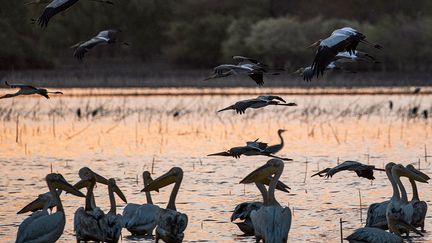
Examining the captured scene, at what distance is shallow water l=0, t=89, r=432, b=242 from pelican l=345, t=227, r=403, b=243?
0.68m

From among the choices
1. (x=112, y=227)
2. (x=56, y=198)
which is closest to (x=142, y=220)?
(x=112, y=227)

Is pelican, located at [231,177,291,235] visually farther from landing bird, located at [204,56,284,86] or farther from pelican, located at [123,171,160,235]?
landing bird, located at [204,56,284,86]

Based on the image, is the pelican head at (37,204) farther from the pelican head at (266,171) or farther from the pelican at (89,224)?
the pelican head at (266,171)

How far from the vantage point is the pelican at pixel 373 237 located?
28.6 ft

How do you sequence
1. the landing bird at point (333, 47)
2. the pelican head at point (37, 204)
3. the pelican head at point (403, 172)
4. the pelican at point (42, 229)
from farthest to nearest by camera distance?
the pelican head at point (403, 172) < the pelican head at point (37, 204) < the landing bird at point (333, 47) < the pelican at point (42, 229)

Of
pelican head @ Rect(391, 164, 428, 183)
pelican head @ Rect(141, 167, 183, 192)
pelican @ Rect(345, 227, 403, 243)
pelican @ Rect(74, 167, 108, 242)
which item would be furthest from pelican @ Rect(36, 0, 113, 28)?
pelican head @ Rect(391, 164, 428, 183)

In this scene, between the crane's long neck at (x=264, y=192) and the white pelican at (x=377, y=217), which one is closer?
the crane's long neck at (x=264, y=192)

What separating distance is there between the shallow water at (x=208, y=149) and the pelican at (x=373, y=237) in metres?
0.68

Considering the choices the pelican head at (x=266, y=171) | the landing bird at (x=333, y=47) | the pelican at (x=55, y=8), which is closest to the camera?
the landing bird at (x=333, y=47)

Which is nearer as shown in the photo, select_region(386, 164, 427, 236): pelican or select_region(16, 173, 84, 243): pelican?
select_region(16, 173, 84, 243): pelican

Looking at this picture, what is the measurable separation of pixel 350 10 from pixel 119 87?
562 inches

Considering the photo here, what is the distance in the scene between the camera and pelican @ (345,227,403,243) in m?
8.70

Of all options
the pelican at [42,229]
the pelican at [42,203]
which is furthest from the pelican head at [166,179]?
the pelican at [42,229]

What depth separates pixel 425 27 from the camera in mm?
39531
